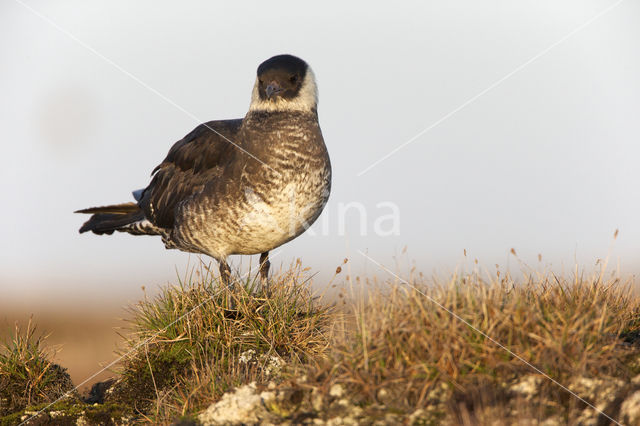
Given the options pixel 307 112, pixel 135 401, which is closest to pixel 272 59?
pixel 307 112

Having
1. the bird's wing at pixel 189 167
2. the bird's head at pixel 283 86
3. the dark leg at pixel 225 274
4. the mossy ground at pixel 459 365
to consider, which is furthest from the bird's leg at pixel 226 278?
the bird's head at pixel 283 86

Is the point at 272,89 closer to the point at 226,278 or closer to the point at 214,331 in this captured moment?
the point at 226,278

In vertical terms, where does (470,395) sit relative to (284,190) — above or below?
below

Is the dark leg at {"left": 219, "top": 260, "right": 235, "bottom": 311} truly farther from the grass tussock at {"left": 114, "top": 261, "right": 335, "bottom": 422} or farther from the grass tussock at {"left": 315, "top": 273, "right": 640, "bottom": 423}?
the grass tussock at {"left": 315, "top": 273, "right": 640, "bottom": 423}

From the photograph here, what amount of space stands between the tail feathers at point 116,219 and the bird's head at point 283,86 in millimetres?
2480

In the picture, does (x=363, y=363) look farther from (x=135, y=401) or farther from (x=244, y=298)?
(x=135, y=401)

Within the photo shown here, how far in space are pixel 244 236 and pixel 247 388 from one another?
9.49 feet

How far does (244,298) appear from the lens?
21.7ft

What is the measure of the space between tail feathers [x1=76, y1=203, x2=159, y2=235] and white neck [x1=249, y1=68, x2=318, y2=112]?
245 cm

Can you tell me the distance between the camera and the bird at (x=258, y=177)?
7000 mm

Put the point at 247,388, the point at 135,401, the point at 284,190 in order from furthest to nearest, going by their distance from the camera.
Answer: the point at 284,190 → the point at 135,401 → the point at 247,388

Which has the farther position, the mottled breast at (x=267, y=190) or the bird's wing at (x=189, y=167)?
the bird's wing at (x=189, y=167)

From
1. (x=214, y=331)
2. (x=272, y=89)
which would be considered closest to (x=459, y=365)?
(x=214, y=331)

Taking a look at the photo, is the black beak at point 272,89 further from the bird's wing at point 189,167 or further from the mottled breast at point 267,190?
the bird's wing at point 189,167
